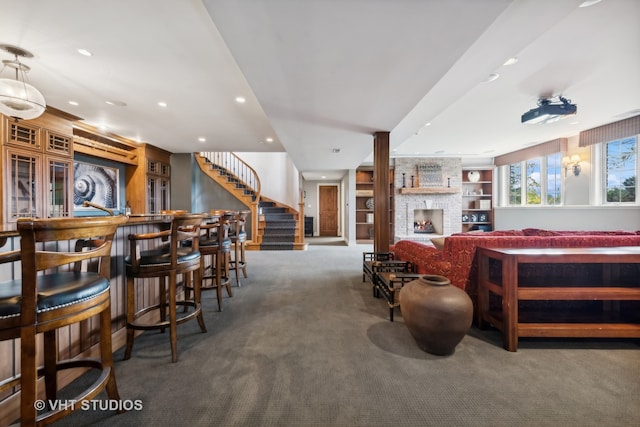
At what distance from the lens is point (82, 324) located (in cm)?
168

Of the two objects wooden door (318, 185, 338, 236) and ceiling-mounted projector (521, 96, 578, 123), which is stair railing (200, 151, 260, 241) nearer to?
wooden door (318, 185, 338, 236)

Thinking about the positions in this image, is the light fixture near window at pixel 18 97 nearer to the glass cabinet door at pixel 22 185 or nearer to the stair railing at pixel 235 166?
the glass cabinet door at pixel 22 185

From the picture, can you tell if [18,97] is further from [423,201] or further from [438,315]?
[423,201]

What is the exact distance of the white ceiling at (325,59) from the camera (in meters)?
1.65

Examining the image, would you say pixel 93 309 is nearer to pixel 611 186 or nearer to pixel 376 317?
pixel 376 317

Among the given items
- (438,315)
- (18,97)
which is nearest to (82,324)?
(18,97)

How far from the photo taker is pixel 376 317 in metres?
2.54

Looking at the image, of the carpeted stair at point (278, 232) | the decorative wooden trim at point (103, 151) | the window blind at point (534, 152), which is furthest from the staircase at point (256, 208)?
the window blind at point (534, 152)

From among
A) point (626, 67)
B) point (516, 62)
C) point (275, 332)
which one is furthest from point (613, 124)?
point (275, 332)

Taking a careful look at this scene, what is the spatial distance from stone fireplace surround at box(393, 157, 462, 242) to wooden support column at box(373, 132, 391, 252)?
410cm

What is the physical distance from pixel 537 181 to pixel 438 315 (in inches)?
289

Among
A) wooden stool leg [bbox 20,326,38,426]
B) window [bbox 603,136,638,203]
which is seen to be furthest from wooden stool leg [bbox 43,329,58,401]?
window [bbox 603,136,638,203]

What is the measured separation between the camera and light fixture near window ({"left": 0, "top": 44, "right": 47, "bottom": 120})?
2238mm

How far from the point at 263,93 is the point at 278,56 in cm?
68
